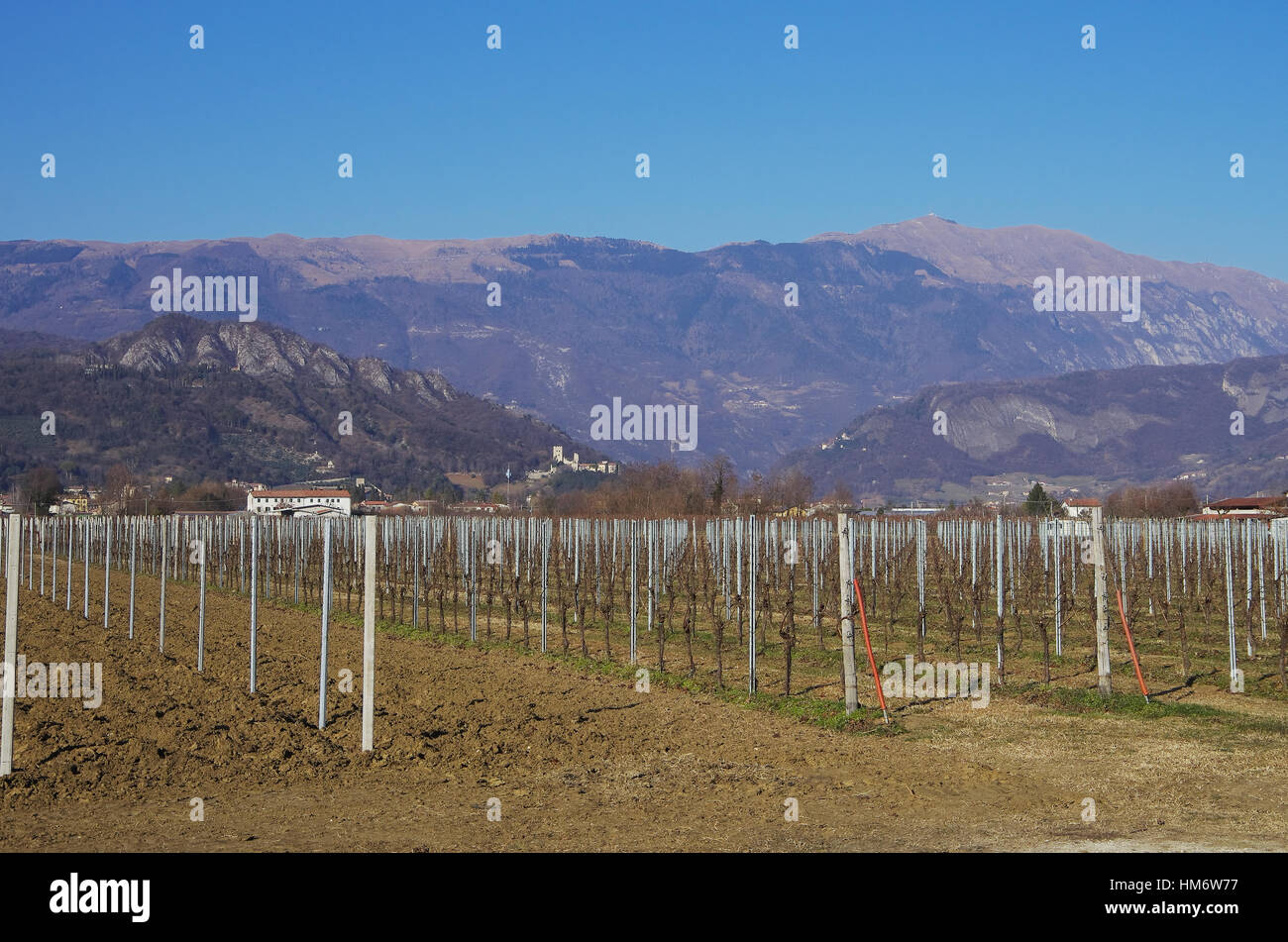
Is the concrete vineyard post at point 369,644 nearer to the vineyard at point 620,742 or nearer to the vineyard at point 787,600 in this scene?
the vineyard at point 620,742

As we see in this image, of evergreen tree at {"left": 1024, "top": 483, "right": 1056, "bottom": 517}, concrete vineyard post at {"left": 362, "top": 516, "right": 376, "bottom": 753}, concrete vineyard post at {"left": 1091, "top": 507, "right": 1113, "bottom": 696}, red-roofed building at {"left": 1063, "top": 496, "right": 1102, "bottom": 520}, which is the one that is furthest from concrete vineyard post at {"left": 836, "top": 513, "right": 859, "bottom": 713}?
evergreen tree at {"left": 1024, "top": 483, "right": 1056, "bottom": 517}

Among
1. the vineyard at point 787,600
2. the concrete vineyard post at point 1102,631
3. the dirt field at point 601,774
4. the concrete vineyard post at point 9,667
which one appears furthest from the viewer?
the vineyard at point 787,600

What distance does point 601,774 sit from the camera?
34.6ft

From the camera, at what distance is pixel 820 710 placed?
1408 centimetres

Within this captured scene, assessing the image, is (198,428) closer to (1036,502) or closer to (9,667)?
(1036,502)

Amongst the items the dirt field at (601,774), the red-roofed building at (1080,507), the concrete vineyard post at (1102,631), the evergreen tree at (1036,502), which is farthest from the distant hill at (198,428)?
the concrete vineyard post at (1102,631)

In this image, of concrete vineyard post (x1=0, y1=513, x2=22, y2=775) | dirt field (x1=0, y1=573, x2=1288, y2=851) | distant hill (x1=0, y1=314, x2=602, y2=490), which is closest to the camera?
dirt field (x1=0, y1=573, x2=1288, y2=851)

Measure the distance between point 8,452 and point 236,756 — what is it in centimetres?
14181

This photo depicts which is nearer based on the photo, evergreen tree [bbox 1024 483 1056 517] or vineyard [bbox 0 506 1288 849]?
vineyard [bbox 0 506 1288 849]

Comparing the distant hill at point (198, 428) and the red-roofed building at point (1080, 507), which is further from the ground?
the distant hill at point (198, 428)

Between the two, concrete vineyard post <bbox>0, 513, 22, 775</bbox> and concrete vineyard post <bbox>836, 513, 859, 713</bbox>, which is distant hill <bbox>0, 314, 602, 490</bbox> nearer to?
concrete vineyard post <bbox>0, 513, 22, 775</bbox>

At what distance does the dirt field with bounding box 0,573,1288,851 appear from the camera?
8375 millimetres

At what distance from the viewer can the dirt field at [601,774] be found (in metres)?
8.38
